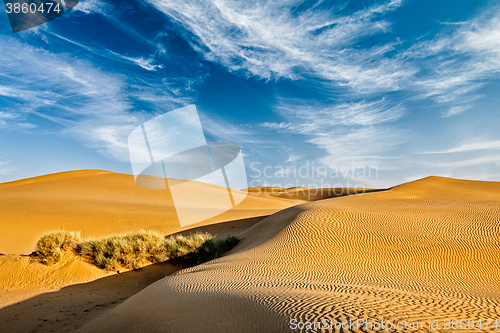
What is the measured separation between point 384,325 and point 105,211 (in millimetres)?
22413

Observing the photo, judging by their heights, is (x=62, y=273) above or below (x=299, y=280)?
below

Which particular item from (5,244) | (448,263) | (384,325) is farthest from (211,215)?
(384,325)

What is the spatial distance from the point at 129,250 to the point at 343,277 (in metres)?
8.04

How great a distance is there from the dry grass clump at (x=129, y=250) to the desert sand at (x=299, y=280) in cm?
44

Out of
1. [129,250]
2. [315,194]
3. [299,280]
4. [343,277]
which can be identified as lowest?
[129,250]

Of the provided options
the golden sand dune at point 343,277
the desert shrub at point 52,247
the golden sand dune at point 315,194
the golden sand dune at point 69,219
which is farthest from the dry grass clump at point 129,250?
the golden sand dune at point 315,194

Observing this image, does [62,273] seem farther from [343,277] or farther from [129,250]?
[343,277]

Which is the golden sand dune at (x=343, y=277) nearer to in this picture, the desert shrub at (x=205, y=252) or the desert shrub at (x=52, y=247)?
the desert shrub at (x=205, y=252)

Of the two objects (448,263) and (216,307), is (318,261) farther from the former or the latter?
(216,307)

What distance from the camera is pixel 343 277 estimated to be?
625 cm

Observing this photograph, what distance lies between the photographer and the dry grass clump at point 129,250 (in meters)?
9.60

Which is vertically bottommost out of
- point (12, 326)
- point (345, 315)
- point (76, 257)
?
point (12, 326)

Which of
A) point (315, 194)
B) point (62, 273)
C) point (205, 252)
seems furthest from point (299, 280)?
point (315, 194)

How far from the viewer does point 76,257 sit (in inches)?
394
